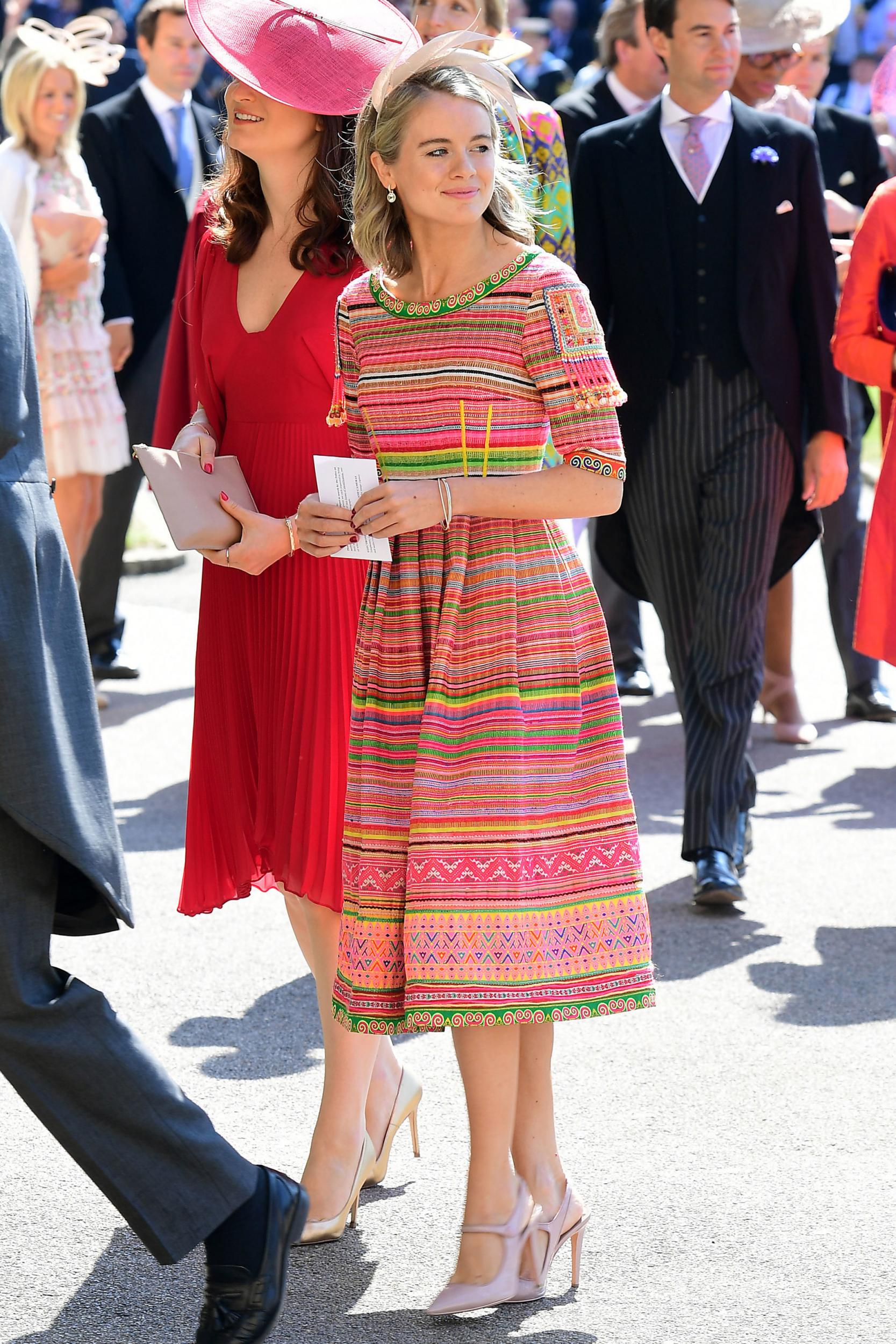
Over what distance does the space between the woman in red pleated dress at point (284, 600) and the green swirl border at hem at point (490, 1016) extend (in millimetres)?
343

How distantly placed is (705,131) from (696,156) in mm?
77

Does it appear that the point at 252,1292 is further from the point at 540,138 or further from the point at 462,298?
the point at 540,138

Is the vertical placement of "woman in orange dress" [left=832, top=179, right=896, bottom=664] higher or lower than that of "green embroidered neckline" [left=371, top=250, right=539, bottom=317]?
lower

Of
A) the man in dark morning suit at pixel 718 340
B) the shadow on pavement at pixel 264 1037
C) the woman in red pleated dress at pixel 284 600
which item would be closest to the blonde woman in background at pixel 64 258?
the man in dark morning suit at pixel 718 340

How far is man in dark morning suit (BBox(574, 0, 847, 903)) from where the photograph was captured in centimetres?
541

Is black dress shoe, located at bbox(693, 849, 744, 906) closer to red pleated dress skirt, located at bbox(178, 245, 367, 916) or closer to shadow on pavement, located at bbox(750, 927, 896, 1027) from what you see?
shadow on pavement, located at bbox(750, 927, 896, 1027)

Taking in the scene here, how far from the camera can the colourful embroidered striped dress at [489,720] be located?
10.5ft

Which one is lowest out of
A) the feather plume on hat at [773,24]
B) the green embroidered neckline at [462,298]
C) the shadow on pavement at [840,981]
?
the shadow on pavement at [840,981]

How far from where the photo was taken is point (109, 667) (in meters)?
8.72

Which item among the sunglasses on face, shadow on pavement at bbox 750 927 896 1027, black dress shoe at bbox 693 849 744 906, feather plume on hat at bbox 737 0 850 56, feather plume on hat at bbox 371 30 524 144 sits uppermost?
feather plume on hat at bbox 737 0 850 56

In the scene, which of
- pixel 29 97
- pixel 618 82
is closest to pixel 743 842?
pixel 618 82

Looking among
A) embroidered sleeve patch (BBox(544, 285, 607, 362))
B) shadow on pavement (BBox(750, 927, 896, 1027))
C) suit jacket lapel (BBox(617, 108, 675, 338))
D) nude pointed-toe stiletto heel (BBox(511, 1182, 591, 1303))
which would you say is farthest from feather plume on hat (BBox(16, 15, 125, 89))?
nude pointed-toe stiletto heel (BBox(511, 1182, 591, 1303))

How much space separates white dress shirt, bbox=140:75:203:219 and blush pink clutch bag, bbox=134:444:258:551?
17.1ft

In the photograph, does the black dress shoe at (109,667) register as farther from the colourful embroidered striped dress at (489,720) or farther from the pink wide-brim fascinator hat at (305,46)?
the colourful embroidered striped dress at (489,720)
